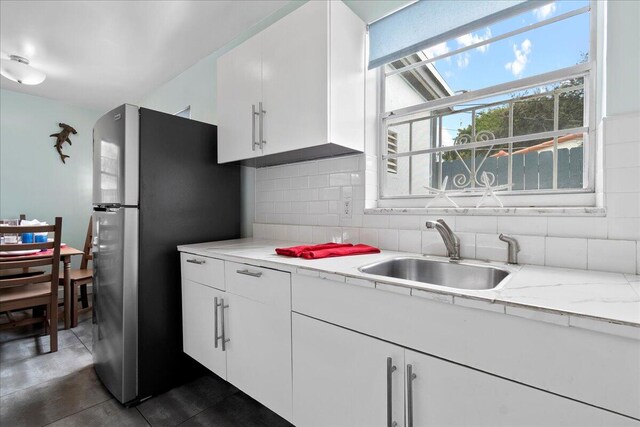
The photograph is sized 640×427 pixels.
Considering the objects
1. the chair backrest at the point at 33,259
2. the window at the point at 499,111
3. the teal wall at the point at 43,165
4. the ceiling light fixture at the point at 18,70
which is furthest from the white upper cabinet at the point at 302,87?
the teal wall at the point at 43,165

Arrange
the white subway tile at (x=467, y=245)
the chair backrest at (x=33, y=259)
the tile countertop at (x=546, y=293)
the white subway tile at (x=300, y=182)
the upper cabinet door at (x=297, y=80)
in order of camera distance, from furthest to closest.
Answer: the chair backrest at (x=33, y=259), the white subway tile at (x=300, y=182), the upper cabinet door at (x=297, y=80), the white subway tile at (x=467, y=245), the tile countertop at (x=546, y=293)

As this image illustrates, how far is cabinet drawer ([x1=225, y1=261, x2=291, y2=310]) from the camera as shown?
131 cm

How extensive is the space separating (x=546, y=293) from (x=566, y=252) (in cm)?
51

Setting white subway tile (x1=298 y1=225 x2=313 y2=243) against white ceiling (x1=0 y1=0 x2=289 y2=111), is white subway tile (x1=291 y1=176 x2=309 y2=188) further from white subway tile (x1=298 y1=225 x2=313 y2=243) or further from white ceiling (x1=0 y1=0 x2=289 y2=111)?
white ceiling (x1=0 y1=0 x2=289 y2=111)

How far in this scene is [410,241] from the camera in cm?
163

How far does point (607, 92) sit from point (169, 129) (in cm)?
220

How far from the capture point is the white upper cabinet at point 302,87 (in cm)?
158

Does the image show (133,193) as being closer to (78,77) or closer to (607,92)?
(607,92)

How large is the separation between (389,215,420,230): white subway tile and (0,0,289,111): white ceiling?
177 centimetres

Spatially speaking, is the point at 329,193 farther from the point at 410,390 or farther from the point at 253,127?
the point at 410,390

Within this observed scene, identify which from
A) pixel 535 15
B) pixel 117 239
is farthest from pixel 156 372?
pixel 535 15

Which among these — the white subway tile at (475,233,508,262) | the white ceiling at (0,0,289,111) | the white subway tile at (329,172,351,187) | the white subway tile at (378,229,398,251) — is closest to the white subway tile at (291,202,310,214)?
the white subway tile at (329,172,351,187)

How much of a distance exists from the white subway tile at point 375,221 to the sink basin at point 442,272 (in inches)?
13.2

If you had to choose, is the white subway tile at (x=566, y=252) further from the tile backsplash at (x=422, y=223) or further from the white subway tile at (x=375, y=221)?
the white subway tile at (x=375, y=221)
